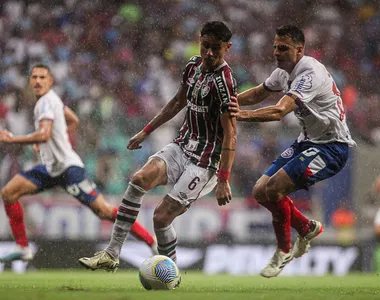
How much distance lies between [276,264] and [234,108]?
1.84 meters

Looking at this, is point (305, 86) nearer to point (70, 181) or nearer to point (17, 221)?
point (70, 181)

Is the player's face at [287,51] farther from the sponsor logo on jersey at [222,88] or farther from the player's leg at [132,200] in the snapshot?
the player's leg at [132,200]

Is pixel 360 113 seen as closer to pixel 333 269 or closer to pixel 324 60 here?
pixel 324 60

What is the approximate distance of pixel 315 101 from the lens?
7723 mm

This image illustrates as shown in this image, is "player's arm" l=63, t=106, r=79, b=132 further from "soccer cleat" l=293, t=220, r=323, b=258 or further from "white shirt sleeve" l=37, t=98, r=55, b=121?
"soccer cleat" l=293, t=220, r=323, b=258

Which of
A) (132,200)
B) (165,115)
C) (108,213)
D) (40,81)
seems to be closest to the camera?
(132,200)

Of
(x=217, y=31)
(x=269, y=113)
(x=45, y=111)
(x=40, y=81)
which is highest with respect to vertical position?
(x=217, y=31)

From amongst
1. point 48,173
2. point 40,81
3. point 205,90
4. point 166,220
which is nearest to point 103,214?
point 48,173

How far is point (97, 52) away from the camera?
47.9ft

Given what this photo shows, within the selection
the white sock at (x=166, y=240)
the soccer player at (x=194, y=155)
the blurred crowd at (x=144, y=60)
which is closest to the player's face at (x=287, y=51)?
the soccer player at (x=194, y=155)

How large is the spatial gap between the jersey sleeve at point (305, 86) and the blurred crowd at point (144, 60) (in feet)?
16.4

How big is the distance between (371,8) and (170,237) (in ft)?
33.0

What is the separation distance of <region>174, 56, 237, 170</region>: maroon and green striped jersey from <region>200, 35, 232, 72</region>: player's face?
0.11 metres

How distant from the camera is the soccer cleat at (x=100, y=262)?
6.86m
